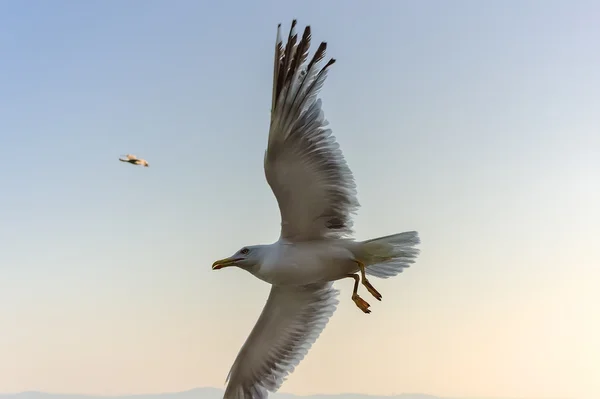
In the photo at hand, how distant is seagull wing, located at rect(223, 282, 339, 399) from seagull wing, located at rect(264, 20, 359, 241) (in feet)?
2.84

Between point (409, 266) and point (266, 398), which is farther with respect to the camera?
point (266, 398)

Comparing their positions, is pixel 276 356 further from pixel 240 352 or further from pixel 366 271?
pixel 366 271

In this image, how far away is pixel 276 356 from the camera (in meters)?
6.19

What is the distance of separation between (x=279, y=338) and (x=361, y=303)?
138 cm

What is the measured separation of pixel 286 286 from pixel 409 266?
1.03 m

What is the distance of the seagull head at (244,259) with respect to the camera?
17.1ft

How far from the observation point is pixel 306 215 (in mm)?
5234

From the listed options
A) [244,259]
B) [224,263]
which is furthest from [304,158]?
[224,263]

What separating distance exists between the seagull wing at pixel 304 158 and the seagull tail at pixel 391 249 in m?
0.24

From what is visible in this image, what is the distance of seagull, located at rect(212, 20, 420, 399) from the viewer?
183 inches

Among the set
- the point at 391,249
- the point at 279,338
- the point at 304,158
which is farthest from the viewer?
the point at 279,338

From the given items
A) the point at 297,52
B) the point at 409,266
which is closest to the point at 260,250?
the point at 409,266

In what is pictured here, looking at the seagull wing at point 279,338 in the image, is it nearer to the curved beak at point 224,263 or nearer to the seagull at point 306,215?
the seagull at point 306,215

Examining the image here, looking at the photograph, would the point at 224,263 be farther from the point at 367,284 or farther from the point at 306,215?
the point at 367,284
